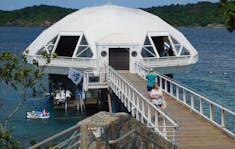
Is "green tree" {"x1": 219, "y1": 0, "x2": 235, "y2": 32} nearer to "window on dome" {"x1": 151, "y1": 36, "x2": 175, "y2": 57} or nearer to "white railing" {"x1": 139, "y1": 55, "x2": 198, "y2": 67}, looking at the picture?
"white railing" {"x1": 139, "y1": 55, "x2": 198, "y2": 67}

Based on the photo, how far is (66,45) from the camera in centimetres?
4219

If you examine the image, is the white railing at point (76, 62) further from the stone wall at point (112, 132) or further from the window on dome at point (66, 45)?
the stone wall at point (112, 132)

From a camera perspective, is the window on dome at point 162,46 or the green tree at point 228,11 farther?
the window on dome at point 162,46

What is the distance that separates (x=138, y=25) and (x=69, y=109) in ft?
28.1

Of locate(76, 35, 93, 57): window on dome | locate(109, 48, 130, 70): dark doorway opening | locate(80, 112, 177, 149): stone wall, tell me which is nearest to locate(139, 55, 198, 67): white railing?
locate(109, 48, 130, 70): dark doorway opening

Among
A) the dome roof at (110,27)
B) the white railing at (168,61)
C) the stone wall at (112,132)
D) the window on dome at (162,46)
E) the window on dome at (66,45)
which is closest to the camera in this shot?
the stone wall at (112,132)

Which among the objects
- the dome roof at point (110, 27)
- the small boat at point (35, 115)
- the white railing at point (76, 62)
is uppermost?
the dome roof at point (110, 27)

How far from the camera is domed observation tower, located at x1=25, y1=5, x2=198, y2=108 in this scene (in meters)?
36.1

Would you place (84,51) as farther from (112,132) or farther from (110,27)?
(112,132)

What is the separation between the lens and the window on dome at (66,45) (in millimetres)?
41875

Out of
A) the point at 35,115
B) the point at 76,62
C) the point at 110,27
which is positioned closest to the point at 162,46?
the point at 110,27

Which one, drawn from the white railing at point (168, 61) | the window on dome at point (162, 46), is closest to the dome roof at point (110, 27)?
the window on dome at point (162, 46)

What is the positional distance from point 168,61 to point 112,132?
29.6m

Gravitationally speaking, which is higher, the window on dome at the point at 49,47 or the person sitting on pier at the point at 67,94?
the window on dome at the point at 49,47
